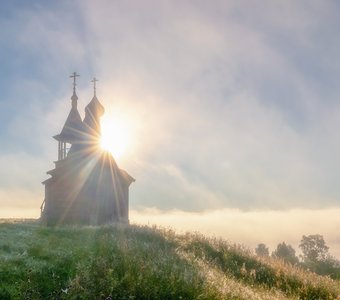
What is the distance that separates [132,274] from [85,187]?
876 inches

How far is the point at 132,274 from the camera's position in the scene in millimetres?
10336

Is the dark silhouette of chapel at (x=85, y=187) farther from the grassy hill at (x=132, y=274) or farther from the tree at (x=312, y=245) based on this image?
the tree at (x=312, y=245)

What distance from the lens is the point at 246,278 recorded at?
15.0 m

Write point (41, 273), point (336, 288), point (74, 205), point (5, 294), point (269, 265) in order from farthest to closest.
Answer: point (74, 205), point (269, 265), point (336, 288), point (41, 273), point (5, 294)

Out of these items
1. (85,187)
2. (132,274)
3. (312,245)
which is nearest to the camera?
(132,274)

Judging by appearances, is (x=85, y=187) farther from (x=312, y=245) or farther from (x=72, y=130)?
(x=312, y=245)

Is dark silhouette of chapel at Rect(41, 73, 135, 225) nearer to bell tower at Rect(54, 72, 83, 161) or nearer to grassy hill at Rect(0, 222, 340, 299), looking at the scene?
bell tower at Rect(54, 72, 83, 161)

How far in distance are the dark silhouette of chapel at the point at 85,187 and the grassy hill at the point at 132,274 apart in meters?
12.1

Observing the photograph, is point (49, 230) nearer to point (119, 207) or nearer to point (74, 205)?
point (74, 205)

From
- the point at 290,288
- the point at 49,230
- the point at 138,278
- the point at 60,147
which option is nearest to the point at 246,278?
the point at 290,288

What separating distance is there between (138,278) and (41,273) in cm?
313

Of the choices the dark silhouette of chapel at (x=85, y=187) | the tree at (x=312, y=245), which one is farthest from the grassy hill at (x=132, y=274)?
the tree at (x=312, y=245)

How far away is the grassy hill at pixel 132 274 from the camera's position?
9500 mm

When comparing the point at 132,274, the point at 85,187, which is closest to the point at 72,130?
the point at 85,187
